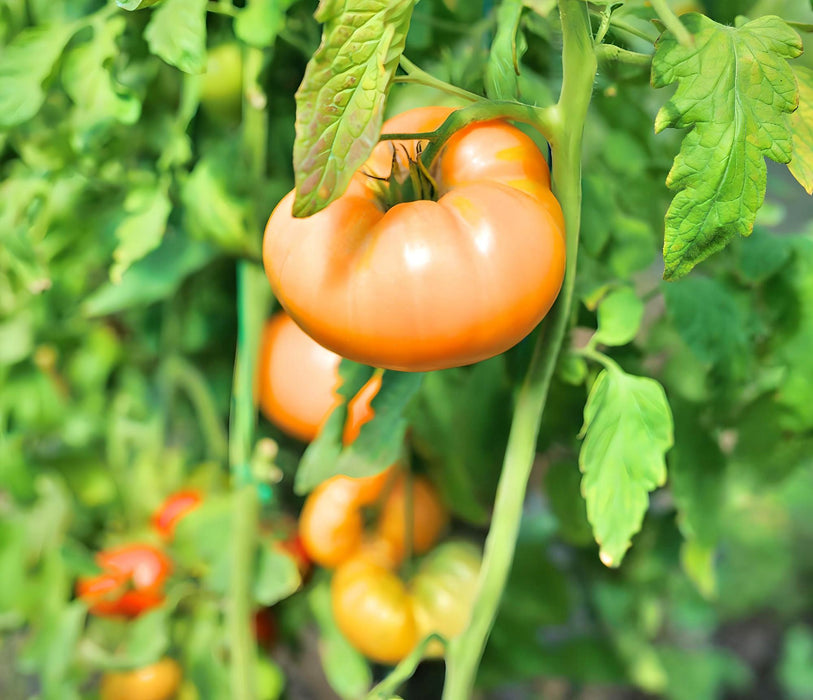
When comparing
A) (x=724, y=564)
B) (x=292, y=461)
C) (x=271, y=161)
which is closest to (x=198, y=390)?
(x=292, y=461)

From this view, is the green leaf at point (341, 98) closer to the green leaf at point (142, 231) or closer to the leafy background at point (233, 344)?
the leafy background at point (233, 344)

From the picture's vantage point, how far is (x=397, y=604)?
0.55m

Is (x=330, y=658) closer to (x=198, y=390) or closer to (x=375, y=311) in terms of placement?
(x=198, y=390)

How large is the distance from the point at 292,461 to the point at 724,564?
806mm

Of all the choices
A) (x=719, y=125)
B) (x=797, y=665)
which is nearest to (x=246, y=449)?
(x=719, y=125)

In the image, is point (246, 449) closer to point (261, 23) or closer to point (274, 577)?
point (274, 577)

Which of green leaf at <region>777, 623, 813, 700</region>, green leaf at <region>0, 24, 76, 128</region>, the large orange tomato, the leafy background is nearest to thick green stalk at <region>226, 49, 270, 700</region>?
the leafy background

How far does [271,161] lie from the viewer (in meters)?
0.56

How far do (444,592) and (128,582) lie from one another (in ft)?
0.76

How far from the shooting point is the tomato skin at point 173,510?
2.01 ft

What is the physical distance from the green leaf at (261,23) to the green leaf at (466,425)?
0.23 meters

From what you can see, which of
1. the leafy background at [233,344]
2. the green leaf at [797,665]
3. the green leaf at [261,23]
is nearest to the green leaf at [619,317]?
the leafy background at [233,344]

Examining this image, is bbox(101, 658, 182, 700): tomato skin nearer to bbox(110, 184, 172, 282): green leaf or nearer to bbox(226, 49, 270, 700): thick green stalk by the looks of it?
bbox(226, 49, 270, 700): thick green stalk

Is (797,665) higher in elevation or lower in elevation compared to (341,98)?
lower
